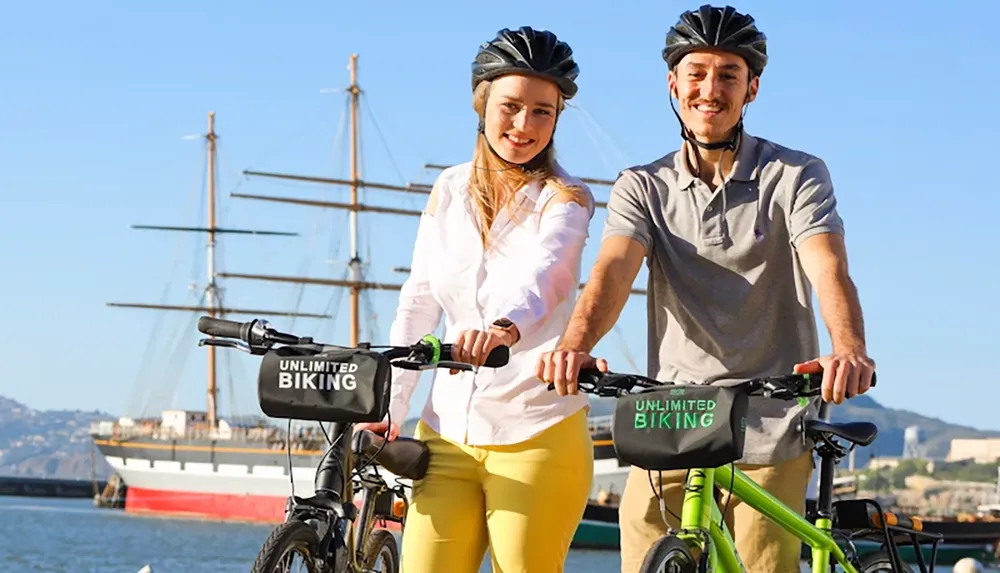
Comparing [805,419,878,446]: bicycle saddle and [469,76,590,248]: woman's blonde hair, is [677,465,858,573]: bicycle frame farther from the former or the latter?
[469,76,590,248]: woman's blonde hair

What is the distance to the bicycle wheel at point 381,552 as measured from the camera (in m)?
4.77

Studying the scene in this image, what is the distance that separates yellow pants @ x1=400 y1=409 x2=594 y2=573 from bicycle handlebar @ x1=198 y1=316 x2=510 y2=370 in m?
0.47

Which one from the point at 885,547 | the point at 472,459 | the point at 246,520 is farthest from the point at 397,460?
the point at 246,520

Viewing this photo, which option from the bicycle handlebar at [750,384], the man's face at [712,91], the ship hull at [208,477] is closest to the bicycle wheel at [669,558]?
the bicycle handlebar at [750,384]

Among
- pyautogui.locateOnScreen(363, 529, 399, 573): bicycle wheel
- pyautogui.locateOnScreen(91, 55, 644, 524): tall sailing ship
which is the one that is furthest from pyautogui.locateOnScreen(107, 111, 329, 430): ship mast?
pyautogui.locateOnScreen(363, 529, 399, 573): bicycle wheel

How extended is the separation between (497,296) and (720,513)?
84 centimetres

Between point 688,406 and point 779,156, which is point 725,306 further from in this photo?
point 688,406

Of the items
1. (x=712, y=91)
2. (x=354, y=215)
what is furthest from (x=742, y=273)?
(x=354, y=215)

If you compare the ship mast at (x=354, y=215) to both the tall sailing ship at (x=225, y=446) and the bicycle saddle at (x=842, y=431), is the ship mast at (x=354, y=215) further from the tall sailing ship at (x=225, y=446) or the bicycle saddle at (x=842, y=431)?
the bicycle saddle at (x=842, y=431)

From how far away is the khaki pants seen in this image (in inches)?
161

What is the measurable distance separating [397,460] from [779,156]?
1.21m

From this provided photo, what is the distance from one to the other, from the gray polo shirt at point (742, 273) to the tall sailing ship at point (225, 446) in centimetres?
5753

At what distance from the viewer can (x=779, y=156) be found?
415 centimetres

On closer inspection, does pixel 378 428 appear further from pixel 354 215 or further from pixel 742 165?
pixel 354 215
